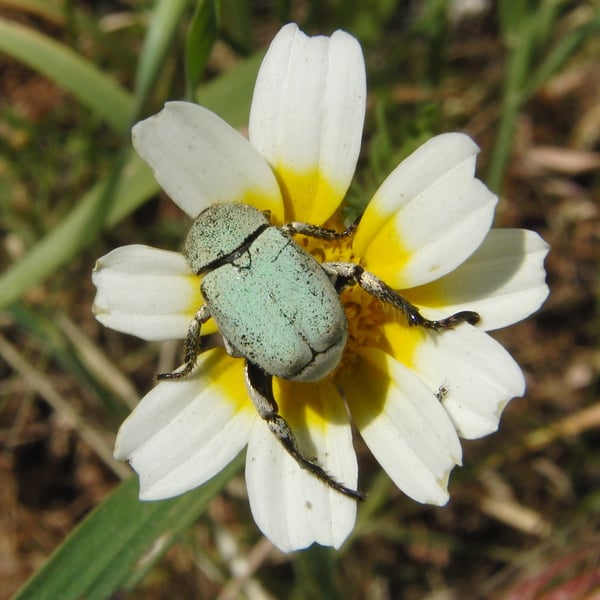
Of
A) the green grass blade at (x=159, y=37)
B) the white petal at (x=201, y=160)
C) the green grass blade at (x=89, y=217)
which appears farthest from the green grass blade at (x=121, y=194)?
the white petal at (x=201, y=160)

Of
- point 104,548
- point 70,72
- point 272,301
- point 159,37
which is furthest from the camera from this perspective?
point 70,72

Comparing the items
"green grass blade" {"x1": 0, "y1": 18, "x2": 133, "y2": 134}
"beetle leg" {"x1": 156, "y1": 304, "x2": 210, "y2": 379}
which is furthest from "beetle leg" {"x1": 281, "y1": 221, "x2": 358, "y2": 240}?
"green grass blade" {"x1": 0, "y1": 18, "x2": 133, "y2": 134}

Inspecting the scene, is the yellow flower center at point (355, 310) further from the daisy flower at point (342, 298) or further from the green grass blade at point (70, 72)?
the green grass blade at point (70, 72)

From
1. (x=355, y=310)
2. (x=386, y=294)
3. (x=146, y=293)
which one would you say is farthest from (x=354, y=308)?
(x=146, y=293)

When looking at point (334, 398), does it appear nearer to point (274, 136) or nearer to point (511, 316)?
point (511, 316)

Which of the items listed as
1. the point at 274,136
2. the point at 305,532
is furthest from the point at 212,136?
the point at 305,532

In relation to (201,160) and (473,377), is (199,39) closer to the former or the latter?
(201,160)

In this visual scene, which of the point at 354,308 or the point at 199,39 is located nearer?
the point at 354,308

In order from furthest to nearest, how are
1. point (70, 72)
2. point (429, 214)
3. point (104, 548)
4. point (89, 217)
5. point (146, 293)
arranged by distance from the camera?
point (70, 72) → point (89, 217) → point (104, 548) → point (146, 293) → point (429, 214)

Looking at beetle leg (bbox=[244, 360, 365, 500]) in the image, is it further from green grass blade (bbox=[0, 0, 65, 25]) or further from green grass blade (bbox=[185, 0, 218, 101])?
green grass blade (bbox=[0, 0, 65, 25])
